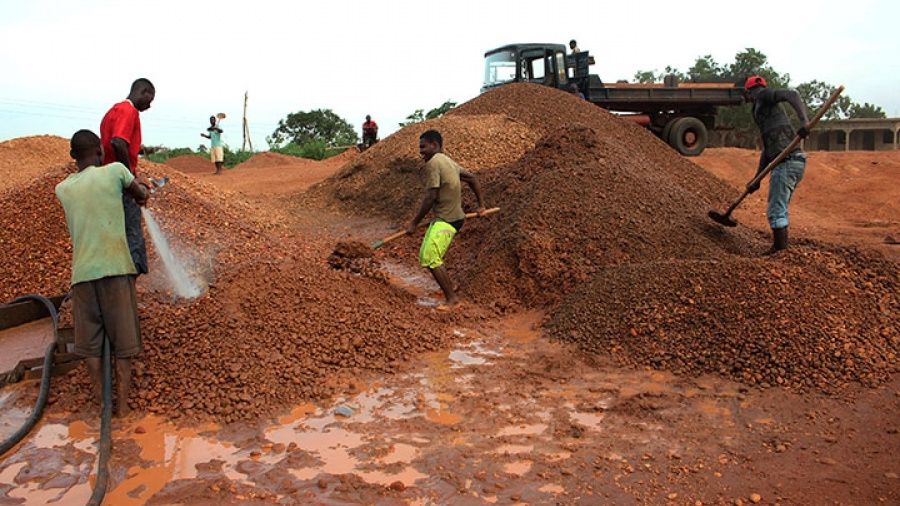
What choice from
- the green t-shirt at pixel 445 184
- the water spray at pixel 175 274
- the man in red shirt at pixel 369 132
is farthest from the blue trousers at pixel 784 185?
the man in red shirt at pixel 369 132

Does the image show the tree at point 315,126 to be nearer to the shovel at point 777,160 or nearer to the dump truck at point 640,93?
the dump truck at point 640,93

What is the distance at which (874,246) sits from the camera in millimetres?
7301

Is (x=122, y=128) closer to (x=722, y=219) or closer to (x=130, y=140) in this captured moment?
(x=130, y=140)

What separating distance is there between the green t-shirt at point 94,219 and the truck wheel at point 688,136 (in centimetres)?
1218

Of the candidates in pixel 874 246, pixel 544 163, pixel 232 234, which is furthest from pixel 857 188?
pixel 232 234

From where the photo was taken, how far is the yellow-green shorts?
565 centimetres

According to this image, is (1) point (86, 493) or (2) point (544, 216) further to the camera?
(2) point (544, 216)

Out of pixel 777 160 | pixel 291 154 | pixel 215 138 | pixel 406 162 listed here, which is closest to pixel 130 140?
pixel 777 160

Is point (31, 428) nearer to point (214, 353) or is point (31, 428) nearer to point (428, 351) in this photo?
point (214, 353)

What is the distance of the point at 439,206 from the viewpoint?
5738 millimetres

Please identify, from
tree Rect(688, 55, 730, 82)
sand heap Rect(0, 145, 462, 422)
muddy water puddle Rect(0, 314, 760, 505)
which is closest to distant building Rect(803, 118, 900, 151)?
tree Rect(688, 55, 730, 82)

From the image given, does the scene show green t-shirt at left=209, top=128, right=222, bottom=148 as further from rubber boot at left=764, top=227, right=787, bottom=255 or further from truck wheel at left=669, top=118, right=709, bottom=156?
rubber boot at left=764, top=227, right=787, bottom=255

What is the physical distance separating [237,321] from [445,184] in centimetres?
203

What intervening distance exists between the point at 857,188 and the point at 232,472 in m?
11.0
